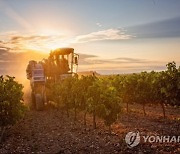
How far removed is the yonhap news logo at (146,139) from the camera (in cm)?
1903

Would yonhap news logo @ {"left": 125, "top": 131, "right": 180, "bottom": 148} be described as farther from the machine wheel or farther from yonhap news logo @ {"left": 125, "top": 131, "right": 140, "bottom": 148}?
the machine wheel

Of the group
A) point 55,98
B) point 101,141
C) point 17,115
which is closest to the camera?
point 101,141

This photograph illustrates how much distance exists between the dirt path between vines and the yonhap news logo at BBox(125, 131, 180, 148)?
43cm

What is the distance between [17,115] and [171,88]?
14.8 metres

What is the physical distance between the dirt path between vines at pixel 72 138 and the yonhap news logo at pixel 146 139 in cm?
43

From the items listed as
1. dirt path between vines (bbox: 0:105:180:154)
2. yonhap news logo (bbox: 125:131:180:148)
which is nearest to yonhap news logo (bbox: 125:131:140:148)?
yonhap news logo (bbox: 125:131:180:148)

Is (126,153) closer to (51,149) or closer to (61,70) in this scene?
(51,149)

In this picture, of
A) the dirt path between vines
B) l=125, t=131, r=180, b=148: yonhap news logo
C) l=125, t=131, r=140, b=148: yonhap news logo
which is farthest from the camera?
l=125, t=131, r=180, b=148: yonhap news logo

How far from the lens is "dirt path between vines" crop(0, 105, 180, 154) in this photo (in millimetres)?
18094

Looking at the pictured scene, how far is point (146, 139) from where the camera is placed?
1973cm

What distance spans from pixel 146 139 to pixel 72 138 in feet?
17.6

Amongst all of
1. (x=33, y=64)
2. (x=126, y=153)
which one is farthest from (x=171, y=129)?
(x=33, y=64)

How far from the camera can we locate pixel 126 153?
17.0m

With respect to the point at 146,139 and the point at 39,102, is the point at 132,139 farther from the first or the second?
the point at 39,102
